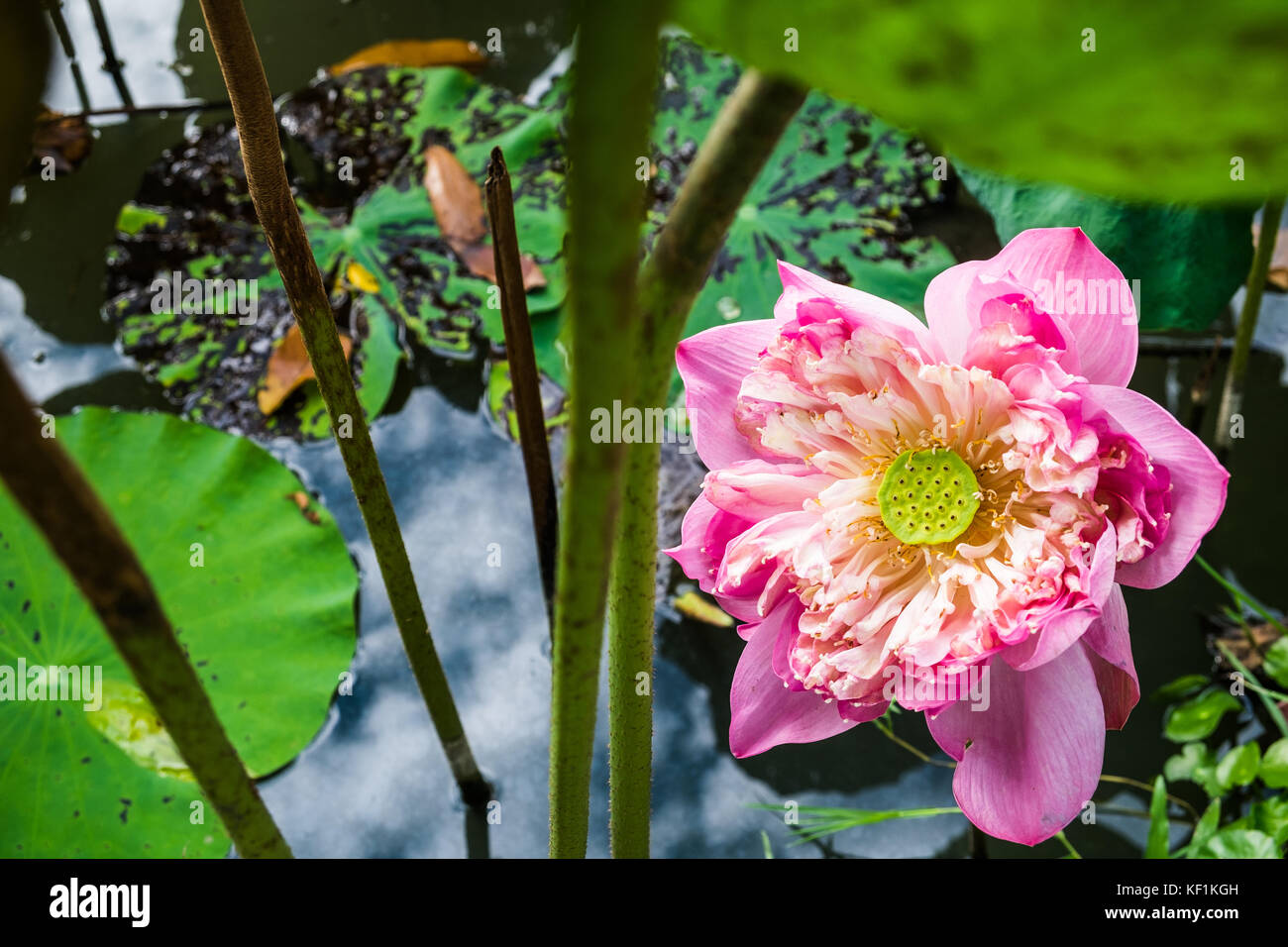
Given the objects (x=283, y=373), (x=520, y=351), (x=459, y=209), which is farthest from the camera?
(x=459, y=209)

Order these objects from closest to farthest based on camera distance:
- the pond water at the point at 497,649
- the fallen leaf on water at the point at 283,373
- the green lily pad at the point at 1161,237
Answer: the green lily pad at the point at 1161,237 < the pond water at the point at 497,649 < the fallen leaf on water at the point at 283,373

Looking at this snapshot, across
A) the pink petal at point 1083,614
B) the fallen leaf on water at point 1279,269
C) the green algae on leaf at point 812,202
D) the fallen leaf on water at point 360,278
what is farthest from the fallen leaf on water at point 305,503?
the fallen leaf on water at point 1279,269

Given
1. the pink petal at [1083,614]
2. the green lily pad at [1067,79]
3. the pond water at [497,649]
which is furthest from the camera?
the pond water at [497,649]

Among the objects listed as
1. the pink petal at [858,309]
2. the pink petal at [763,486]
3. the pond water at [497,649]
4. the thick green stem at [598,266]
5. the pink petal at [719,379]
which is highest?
the thick green stem at [598,266]

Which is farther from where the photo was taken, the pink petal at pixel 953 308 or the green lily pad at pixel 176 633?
the green lily pad at pixel 176 633

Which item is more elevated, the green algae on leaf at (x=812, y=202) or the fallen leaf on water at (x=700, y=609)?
the green algae on leaf at (x=812, y=202)

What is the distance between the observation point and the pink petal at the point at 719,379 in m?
0.28

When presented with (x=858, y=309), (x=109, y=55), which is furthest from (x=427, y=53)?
(x=858, y=309)

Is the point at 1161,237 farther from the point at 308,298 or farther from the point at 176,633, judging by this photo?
the point at 176,633

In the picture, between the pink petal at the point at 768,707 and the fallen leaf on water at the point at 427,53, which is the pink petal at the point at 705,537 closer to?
the pink petal at the point at 768,707

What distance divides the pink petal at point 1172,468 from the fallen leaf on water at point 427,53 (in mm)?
903

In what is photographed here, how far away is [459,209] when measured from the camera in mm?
896

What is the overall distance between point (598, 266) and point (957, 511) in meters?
0.21

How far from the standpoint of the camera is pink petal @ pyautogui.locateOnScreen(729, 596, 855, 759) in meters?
0.28
